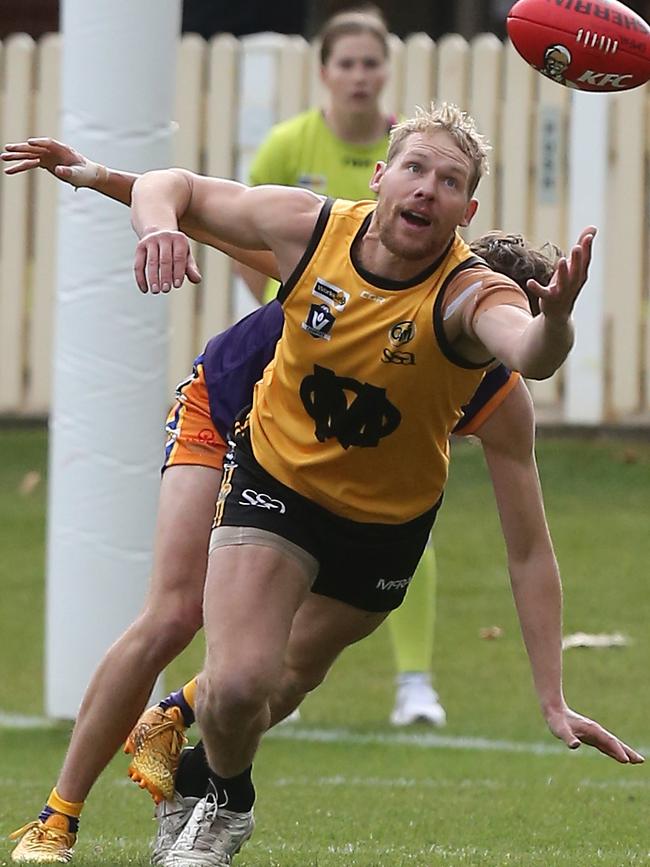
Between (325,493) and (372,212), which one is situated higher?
(372,212)

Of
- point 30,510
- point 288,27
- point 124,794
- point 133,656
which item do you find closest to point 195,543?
point 133,656

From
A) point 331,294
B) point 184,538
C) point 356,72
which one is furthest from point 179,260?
point 356,72

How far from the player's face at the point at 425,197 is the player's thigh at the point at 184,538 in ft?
3.55

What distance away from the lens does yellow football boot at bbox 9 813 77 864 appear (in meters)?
5.34

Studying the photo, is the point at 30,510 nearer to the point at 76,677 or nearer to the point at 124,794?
the point at 76,677

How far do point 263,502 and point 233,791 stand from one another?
0.79 meters

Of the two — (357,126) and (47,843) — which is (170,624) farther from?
Result: (357,126)

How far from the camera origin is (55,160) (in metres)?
5.19

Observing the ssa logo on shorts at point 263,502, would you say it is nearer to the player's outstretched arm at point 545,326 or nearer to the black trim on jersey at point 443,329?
the black trim on jersey at point 443,329

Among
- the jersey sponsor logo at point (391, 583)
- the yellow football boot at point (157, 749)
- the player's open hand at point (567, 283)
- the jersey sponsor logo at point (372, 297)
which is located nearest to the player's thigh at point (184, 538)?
the yellow football boot at point (157, 749)

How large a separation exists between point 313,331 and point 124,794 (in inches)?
104

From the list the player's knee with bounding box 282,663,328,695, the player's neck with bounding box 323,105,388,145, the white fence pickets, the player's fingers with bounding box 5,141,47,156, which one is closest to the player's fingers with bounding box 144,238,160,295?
the player's fingers with bounding box 5,141,47,156

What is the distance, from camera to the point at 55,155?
17.0 ft

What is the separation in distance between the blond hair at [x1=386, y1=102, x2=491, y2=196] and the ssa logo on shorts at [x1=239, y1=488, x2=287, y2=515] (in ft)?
2.96
